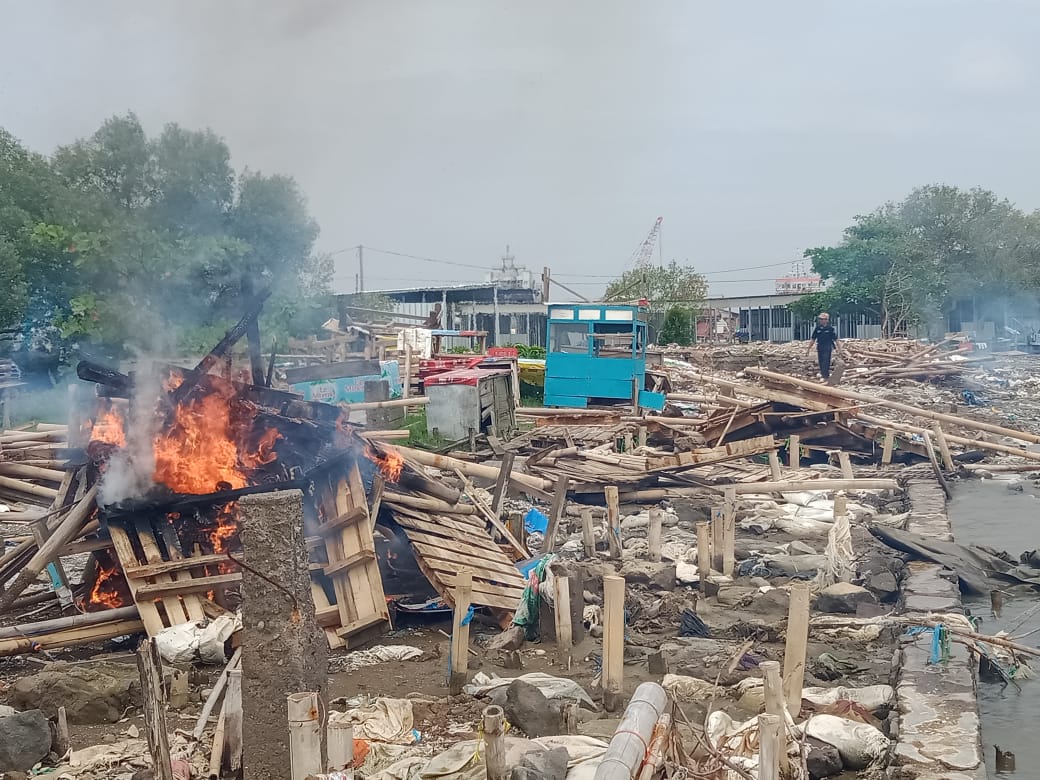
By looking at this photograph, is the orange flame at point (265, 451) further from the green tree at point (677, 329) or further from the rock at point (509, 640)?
the green tree at point (677, 329)

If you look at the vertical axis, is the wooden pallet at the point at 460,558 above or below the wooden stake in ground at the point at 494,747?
below

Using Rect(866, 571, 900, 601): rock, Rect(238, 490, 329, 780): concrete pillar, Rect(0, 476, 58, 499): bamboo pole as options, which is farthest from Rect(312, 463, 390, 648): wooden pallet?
Rect(866, 571, 900, 601): rock

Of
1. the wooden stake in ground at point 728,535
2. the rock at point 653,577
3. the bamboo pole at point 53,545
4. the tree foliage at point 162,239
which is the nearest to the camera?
the bamboo pole at point 53,545

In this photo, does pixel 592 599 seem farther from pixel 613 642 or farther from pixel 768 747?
pixel 768 747

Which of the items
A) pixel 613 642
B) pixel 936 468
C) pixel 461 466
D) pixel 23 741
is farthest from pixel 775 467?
pixel 23 741

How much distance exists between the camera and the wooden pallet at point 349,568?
26.1 ft

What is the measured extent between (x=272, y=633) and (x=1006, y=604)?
7.78 meters

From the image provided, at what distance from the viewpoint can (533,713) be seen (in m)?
5.79

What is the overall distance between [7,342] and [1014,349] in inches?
1399

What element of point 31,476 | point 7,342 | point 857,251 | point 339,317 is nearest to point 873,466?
point 31,476

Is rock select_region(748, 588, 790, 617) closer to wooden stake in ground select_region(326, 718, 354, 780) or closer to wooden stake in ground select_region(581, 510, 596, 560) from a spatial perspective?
wooden stake in ground select_region(581, 510, 596, 560)

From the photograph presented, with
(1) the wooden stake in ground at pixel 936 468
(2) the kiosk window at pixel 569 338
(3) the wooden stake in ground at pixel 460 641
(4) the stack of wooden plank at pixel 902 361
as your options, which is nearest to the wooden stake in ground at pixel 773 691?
(3) the wooden stake in ground at pixel 460 641

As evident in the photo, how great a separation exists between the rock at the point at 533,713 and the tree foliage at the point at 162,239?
7.56m

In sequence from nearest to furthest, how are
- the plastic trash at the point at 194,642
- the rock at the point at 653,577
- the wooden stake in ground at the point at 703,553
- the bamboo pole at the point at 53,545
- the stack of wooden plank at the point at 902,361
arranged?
the plastic trash at the point at 194,642 → the bamboo pole at the point at 53,545 → the wooden stake in ground at the point at 703,553 → the rock at the point at 653,577 → the stack of wooden plank at the point at 902,361
